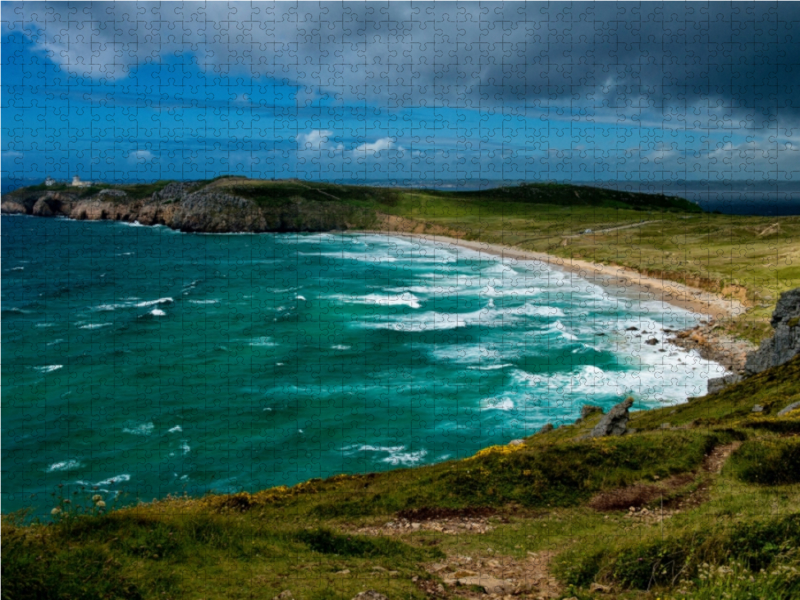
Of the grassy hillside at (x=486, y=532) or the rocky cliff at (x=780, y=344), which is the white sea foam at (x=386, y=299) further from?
the grassy hillside at (x=486, y=532)

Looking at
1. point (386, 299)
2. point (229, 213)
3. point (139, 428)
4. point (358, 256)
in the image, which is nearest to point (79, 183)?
point (229, 213)

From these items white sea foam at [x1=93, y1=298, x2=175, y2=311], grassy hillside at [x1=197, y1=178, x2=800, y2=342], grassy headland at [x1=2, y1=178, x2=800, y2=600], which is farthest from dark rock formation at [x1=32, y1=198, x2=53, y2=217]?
grassy headland at [x1=2, y1=178, x2=800, y2=600]

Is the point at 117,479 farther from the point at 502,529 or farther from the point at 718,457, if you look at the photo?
the point at 718,457

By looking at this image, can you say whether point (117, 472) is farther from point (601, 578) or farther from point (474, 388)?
point (601, 578)

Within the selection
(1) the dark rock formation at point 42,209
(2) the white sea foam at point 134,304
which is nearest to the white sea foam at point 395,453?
(2) the white sea foam at point 134,304

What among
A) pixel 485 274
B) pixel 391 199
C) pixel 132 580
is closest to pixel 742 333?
pixel 485 274
